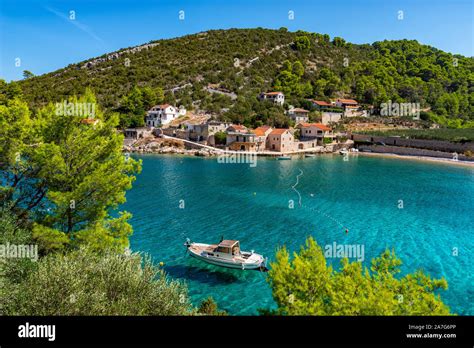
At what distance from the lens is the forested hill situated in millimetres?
96500

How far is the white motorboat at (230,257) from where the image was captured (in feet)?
61.2

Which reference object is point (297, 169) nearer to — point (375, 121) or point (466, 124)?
point (375, 121)

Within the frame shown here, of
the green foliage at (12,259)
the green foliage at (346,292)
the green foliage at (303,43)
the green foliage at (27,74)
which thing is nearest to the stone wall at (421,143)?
the green foliage at (346,292)

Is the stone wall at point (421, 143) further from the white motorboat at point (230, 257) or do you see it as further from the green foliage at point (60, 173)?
the green foliage at point (60, 173)

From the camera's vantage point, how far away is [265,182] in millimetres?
42562

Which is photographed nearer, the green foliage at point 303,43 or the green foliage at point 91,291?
the green foliage at point 91,291

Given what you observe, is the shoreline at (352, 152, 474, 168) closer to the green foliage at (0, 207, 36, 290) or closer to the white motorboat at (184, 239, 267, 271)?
the white motorboat at (184, 239, 267, 271)

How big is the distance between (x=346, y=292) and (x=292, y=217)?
19178mm

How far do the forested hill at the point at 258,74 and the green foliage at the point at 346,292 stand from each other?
241 feet

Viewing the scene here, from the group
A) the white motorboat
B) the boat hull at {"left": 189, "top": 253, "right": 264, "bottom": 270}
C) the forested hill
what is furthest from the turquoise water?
the forested hill

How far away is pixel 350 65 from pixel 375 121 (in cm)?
4593

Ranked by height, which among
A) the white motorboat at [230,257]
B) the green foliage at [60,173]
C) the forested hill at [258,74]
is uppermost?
the forested hill at [258,74]

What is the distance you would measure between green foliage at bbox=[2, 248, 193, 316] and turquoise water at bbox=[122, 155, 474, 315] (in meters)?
6.03
